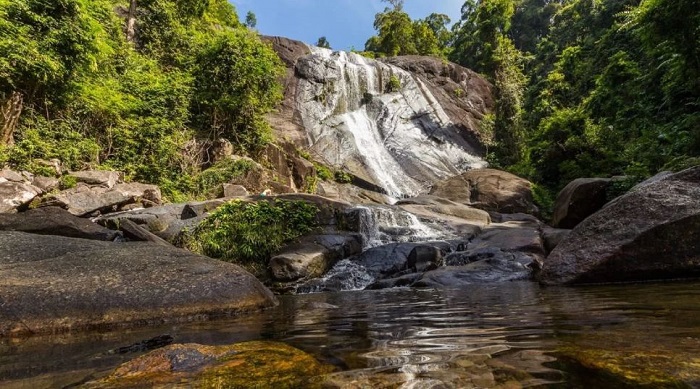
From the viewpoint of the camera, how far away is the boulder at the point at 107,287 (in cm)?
386

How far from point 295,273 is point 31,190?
25.3 feet

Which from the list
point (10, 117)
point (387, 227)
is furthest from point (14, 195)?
point (387, 227)

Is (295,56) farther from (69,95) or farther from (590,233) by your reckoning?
(590,233)

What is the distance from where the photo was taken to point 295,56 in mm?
30156

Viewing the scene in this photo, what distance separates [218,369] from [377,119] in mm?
26201

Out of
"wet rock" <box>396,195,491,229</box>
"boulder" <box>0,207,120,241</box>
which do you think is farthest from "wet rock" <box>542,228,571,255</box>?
"boulder" <box>0,207,120,241</box>

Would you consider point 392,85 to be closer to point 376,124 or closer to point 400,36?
point 376,124

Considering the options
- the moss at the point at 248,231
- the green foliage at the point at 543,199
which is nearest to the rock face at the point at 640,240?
the moss at the point at 248,231

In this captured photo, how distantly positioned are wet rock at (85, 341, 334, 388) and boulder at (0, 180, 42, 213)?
11.0 m

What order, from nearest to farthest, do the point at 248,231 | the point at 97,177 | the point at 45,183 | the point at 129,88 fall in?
the point at 248,231
the point at 45,183
the point at 97,177
the point at 129,88

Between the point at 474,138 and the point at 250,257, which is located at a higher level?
the point at 474,138

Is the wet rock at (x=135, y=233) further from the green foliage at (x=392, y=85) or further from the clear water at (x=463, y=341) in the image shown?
the green foliage at (x=392, y=85)

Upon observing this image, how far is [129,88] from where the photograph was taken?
690 inches

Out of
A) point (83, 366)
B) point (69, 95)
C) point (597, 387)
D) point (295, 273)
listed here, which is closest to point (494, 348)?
point (597, 387)
